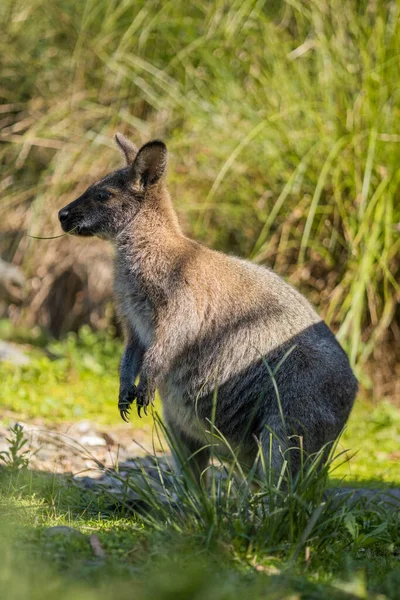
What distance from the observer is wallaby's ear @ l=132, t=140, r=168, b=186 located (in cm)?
407

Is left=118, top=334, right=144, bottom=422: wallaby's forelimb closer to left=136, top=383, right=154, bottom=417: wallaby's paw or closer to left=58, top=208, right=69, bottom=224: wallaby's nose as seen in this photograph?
left=136, top=383, right=154, bottom=417: wallaby's paw

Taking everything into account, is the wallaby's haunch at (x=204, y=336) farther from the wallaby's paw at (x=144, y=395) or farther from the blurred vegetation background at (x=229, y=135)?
the blurred vegetation background at (x=229, y=135)

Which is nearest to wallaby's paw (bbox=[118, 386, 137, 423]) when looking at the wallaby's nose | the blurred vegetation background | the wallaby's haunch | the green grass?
the wallaby's haunch

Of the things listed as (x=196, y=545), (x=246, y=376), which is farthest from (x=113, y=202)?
(x=196, y=545)

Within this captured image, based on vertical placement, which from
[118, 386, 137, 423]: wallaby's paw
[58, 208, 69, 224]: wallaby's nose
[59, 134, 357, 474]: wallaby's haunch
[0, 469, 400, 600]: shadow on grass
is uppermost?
[58, 208, 69, 224]: wallaby's nose

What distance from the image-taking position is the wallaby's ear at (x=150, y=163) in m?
4.07

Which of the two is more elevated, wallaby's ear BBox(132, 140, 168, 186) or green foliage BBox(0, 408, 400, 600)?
wallaby's ear BBox(132, 140, 168, 186)

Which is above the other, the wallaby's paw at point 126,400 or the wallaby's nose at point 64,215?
the wallaby's nose at point 64,215

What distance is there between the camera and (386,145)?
22.2ft

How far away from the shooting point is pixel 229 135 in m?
7.17

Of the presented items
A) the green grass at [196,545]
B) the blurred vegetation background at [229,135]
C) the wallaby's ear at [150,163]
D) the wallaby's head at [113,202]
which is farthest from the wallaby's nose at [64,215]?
the blurred vegetation background at [229,135]

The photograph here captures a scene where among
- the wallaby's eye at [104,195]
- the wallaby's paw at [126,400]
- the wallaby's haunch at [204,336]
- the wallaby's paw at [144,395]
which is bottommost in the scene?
the wallaby's paw at [126,400]

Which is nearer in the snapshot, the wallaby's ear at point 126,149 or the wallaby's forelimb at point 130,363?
the wallaby's forelimb at point 130,363

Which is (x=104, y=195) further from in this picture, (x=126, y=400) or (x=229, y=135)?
(x=229, y=135)
